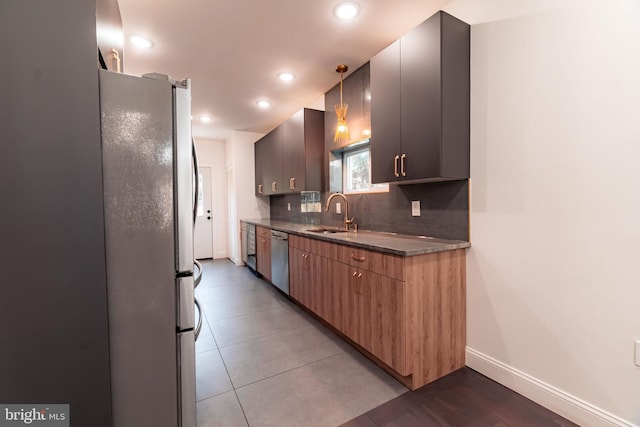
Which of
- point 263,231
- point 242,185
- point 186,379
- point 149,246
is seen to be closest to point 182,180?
point 149,246

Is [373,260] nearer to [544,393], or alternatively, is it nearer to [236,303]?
[544,393]

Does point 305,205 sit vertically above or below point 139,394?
above

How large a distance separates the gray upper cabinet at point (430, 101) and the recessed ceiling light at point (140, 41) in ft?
6.92

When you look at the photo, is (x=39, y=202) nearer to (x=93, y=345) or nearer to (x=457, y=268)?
(x=93, y=345)

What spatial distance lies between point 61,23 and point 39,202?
68cm

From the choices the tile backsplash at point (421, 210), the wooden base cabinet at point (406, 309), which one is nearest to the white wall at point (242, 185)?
the tile backsplash at point (421, 210)

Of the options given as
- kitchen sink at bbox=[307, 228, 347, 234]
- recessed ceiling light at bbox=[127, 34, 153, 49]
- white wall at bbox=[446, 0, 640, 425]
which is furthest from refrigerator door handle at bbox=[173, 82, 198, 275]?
kitchen sink at bbox=[307, 228, 347, 234]

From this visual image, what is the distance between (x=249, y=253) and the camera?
4785 millimetres

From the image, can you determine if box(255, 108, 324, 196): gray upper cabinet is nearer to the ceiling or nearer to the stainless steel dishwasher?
the ceiling

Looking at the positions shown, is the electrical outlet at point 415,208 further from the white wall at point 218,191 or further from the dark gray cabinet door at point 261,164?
the white wall at point 218,191

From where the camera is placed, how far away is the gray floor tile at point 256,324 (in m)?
2.49

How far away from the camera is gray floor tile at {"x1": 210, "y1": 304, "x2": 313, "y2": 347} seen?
8.18 feet

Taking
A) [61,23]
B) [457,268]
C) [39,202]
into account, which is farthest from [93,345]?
[457,268]

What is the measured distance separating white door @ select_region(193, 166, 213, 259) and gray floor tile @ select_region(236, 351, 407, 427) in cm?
481
